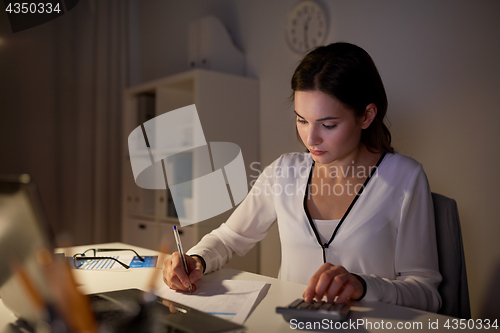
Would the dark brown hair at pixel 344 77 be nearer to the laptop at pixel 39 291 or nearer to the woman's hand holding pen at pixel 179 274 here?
the woman's hand holding pen at pixel 179 274

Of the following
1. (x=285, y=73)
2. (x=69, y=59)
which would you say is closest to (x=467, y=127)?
(x=285, y=73)

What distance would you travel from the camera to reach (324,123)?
3.82ft

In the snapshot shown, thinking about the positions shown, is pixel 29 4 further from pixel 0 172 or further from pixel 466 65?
pixel 466 65

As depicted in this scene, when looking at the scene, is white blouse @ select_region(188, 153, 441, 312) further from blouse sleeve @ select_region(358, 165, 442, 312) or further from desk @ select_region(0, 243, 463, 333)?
desk @ select_region(0, 243, 463, 333)

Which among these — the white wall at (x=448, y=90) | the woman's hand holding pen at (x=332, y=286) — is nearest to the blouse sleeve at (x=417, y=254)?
the woman's hand holding pen at (x=332, y=286)

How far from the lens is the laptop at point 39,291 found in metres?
0.48

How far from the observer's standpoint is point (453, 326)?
0.68 meters

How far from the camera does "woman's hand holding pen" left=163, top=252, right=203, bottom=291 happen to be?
35.9 inches

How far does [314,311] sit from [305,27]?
1825 millimetres

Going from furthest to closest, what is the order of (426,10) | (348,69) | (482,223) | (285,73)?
1. (285,73)
2. (426,10)
3. (482,223)
4. (348,69)

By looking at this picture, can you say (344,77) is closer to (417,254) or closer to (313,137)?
(313,137)

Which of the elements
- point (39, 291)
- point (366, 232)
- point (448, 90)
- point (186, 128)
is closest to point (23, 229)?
point (39, 291)

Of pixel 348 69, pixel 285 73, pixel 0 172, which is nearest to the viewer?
pixel 348 69

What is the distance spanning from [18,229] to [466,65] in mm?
1645
